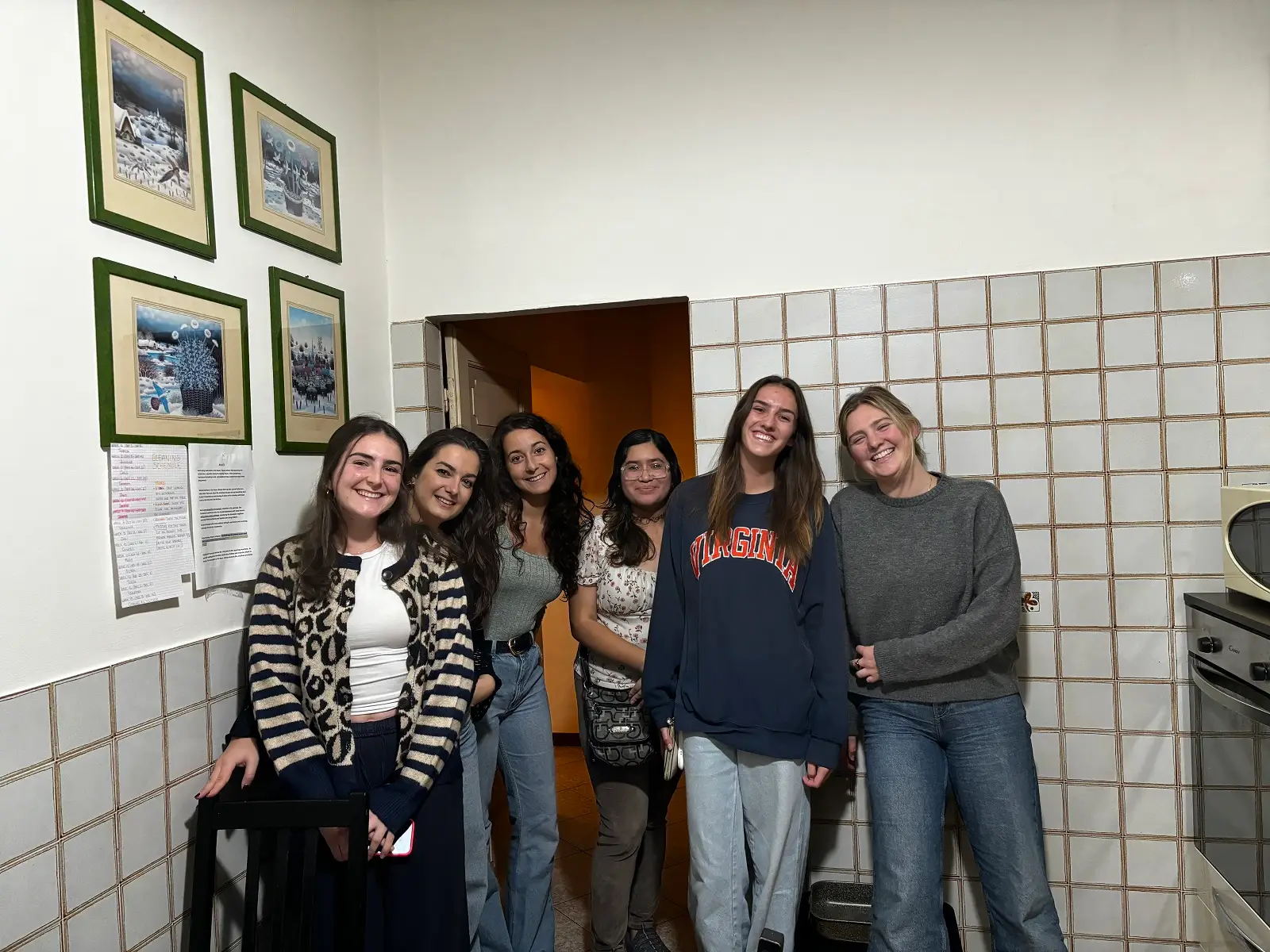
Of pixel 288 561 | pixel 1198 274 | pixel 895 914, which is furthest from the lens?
pixel 1198 274

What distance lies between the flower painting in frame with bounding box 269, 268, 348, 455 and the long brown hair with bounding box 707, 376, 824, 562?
1071 millimetres

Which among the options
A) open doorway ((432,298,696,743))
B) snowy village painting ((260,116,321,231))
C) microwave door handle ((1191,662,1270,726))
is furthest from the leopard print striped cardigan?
open doorway ((432,298,696,743))

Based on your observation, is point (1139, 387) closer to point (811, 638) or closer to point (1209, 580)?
point (1209, 580)

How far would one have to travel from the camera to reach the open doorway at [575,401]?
2.82 m

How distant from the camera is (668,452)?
2352mm

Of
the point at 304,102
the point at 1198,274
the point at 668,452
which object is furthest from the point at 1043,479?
the point at 304,102

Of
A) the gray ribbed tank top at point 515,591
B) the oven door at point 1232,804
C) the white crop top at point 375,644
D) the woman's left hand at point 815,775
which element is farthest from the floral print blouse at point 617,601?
the oven door at point 1232,804

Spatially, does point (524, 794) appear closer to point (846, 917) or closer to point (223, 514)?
point (846, 917)

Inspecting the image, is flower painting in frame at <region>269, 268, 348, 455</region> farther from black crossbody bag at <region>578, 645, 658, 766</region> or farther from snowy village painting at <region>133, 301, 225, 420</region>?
black crossbody bag at <region>578, 645, 658, 766</region>

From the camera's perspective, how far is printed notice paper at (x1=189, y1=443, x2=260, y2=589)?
1.73 metres

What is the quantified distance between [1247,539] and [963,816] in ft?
3.15

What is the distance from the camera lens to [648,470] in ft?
7.49

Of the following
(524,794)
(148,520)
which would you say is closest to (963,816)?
(524,794)

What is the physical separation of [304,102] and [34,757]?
175 centimetres
